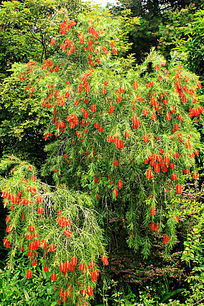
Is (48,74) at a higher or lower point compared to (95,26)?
lower

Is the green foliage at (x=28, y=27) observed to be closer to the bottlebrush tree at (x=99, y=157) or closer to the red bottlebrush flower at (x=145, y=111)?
the bottlebrush tree at (x=99, y=157)

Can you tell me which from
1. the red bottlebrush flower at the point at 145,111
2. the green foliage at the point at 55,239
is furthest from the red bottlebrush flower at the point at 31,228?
the red bottlebrush flower at the point at 145,111

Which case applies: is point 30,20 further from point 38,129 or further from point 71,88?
point 71,88

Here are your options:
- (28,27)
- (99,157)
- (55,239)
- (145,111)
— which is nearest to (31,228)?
(55,239)

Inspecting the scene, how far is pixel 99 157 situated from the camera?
9.31ft

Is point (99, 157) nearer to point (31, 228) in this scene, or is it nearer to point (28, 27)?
point (31, 228)

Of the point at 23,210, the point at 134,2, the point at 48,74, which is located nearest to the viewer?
the point at 23,210

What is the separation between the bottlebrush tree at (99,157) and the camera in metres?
2.29

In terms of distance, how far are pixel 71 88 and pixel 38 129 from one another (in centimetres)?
251

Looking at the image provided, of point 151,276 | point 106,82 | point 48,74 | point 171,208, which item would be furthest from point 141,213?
point 48,74

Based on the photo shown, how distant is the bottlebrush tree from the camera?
229 cm

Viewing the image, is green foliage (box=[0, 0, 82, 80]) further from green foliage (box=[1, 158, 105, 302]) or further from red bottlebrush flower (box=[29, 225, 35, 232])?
red bottlebrush flower (box=[29, 225, 35, 232])

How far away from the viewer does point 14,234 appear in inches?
96.7

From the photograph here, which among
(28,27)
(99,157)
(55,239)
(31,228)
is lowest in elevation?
(55,239)
